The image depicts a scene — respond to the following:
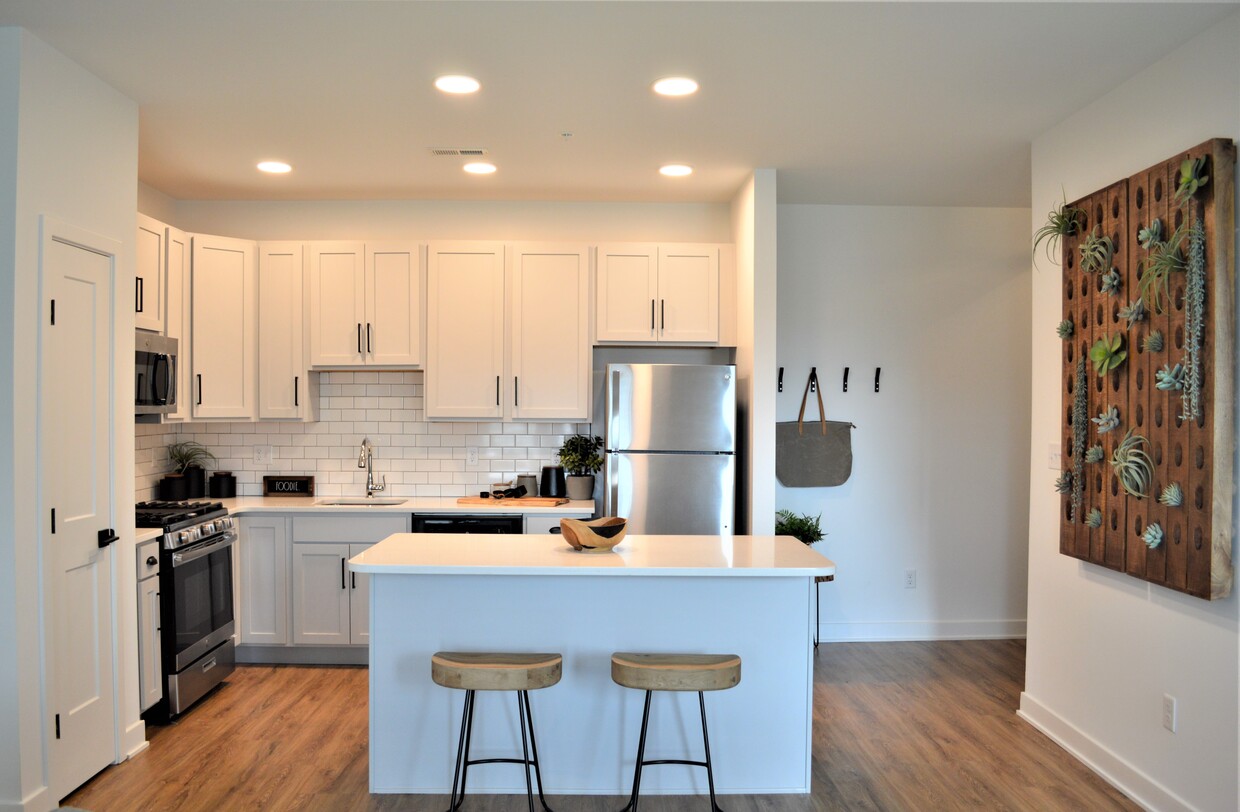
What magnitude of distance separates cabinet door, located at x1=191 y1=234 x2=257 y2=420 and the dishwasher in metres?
1.20

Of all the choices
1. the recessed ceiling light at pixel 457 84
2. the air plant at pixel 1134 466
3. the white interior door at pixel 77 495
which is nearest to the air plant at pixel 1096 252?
the air plant at pixel 1134 466

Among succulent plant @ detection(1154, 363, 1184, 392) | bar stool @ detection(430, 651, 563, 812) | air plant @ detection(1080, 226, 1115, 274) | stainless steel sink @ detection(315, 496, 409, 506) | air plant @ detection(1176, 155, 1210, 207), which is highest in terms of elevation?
air plant @ detection(1176, 155, 1210, 207)

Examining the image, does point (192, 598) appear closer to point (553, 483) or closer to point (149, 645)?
point (149, 645)

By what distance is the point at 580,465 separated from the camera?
16.2 feet

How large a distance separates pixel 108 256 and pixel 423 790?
2372mm

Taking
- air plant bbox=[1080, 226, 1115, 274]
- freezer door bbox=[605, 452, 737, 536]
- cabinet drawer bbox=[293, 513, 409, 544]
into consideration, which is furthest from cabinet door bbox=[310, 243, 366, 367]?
air plant bbox=[1080, 226, 1115, 274]

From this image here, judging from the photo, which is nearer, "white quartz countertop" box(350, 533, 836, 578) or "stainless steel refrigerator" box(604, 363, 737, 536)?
"white quartz countertop" box(350, 533, 836, 578)

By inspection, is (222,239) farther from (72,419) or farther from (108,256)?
(72,419)

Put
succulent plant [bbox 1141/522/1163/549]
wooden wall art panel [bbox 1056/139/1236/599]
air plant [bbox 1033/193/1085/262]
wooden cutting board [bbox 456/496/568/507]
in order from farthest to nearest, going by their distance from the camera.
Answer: wooden cutting board [bbox 456/496/568/507] < air plant [bbox 1033/193/1085/262] < succulent plant [bbox 1141/522/1163/549] < wooden wall art panel [bbox 1056/139/1236/599]

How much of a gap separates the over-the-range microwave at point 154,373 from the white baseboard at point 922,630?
386 cm

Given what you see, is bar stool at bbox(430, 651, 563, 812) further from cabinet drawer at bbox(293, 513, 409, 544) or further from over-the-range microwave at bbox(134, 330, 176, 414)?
over-the-range microwave at bbox(134, 330, 176, 414)

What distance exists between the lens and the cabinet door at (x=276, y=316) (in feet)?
16.0

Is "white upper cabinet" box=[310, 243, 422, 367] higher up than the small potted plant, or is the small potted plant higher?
"white upper cabinet" box=[310, 243, 422, 367]

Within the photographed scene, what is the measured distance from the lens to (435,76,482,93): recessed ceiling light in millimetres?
3211
